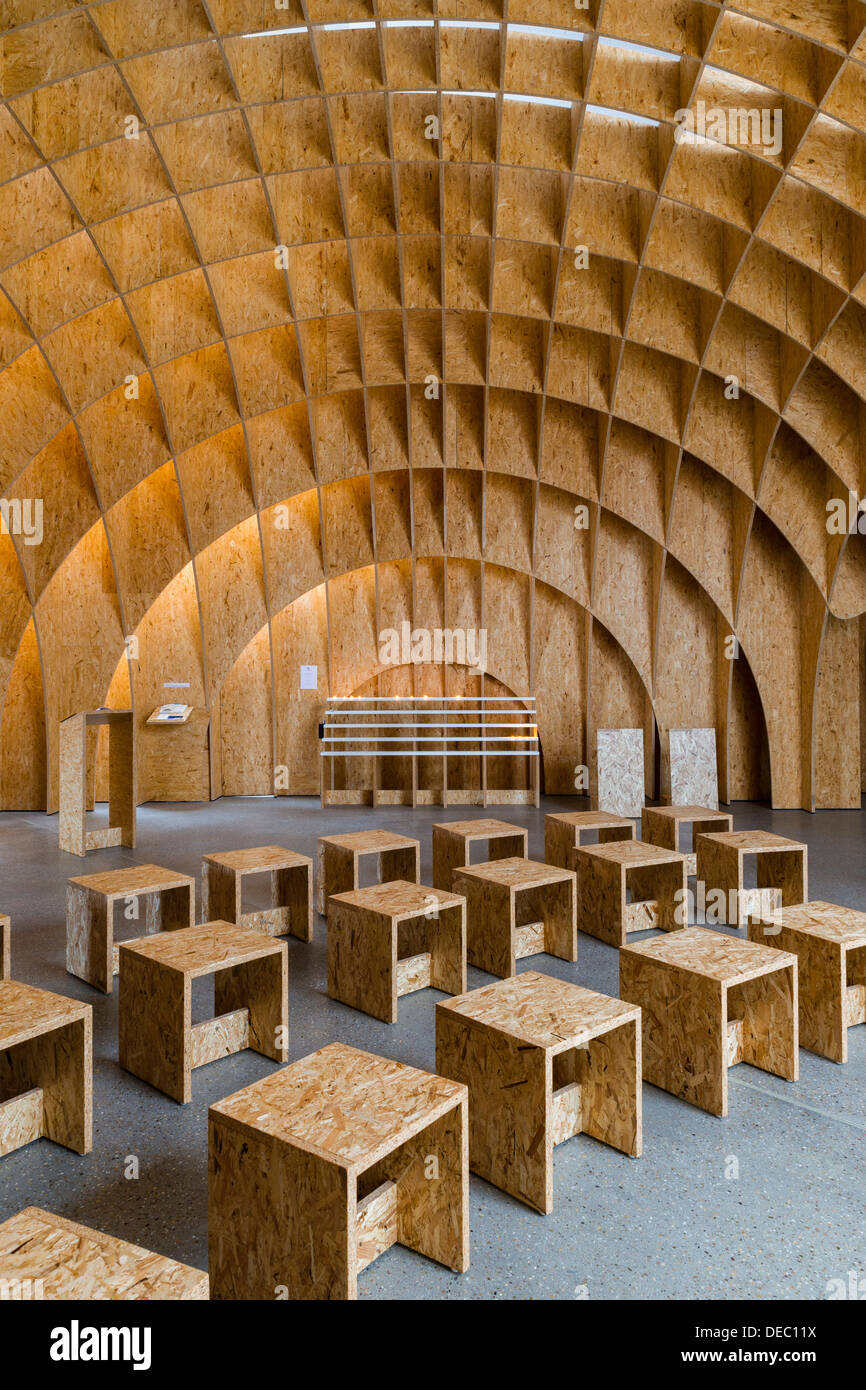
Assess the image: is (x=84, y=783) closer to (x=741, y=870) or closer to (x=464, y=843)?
(x=464, y=843)

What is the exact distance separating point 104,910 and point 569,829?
18.3ft

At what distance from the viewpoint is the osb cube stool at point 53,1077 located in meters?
4.71

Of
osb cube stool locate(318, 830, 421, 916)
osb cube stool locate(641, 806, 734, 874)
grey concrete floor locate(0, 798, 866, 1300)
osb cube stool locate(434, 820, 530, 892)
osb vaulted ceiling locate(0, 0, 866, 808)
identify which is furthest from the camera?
osb cube stool locate(641, 806, 734, 874)

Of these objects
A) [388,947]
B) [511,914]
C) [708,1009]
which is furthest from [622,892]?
[708,1009]

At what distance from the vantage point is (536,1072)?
A: 14.0 feet

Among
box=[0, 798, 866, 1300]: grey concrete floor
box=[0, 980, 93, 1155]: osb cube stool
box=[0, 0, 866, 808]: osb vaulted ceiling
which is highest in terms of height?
box=[0, 0, 866, 808]: osb vaulted ceiling

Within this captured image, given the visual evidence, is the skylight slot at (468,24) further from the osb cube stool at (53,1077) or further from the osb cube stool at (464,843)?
the osb cube stool at (53,1077)

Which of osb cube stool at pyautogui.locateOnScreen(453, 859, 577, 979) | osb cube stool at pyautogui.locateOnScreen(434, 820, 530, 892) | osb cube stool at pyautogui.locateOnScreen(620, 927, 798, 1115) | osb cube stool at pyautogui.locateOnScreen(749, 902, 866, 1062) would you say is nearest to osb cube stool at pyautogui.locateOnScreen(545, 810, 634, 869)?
osb cube stool at pyautogui.locateOnScreen(434, 820, 530, 892)

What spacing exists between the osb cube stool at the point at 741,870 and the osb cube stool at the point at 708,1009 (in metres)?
2.85

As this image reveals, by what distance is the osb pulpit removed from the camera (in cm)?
1224

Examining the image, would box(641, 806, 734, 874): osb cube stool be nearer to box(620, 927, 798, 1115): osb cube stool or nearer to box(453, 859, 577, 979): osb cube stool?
box(453, 859, 577, 979): osb cube stool

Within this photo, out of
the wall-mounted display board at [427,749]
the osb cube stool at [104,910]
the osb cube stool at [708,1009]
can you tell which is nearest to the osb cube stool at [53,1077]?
the osb cube stool at [104,910]

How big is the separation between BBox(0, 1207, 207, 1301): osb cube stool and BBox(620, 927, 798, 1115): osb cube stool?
3.58 meters
